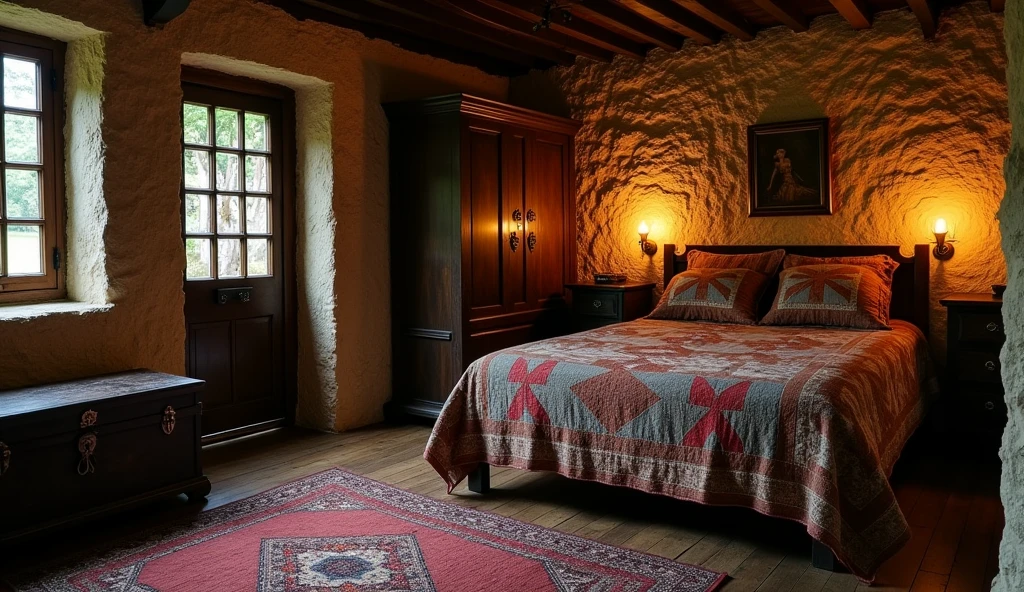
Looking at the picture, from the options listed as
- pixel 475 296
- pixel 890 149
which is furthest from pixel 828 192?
pixel 475 296

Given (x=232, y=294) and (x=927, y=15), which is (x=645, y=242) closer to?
(x=927, y=15)

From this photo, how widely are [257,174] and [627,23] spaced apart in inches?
91.5

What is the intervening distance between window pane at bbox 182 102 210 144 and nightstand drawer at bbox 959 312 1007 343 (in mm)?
4044

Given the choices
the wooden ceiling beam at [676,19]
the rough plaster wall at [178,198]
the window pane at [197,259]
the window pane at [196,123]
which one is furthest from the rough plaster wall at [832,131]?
the window pane at [197,259]

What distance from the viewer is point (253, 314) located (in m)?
4.49

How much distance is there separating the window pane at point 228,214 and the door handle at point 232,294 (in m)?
0.33

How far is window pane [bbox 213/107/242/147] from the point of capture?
4287 millimetres

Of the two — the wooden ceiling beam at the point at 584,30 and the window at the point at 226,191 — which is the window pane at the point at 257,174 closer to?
the window at the point at 226,191

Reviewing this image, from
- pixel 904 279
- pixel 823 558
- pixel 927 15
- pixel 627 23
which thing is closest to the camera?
pixel 823 558

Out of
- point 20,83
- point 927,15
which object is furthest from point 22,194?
point 927,15

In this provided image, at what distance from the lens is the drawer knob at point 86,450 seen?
292 cm

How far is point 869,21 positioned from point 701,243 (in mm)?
1604

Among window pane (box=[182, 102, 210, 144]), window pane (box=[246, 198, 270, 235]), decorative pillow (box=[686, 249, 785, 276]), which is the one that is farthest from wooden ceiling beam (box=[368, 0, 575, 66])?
decorative pillow (box=[686, 249, 785, 276])

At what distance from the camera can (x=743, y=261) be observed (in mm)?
4777
